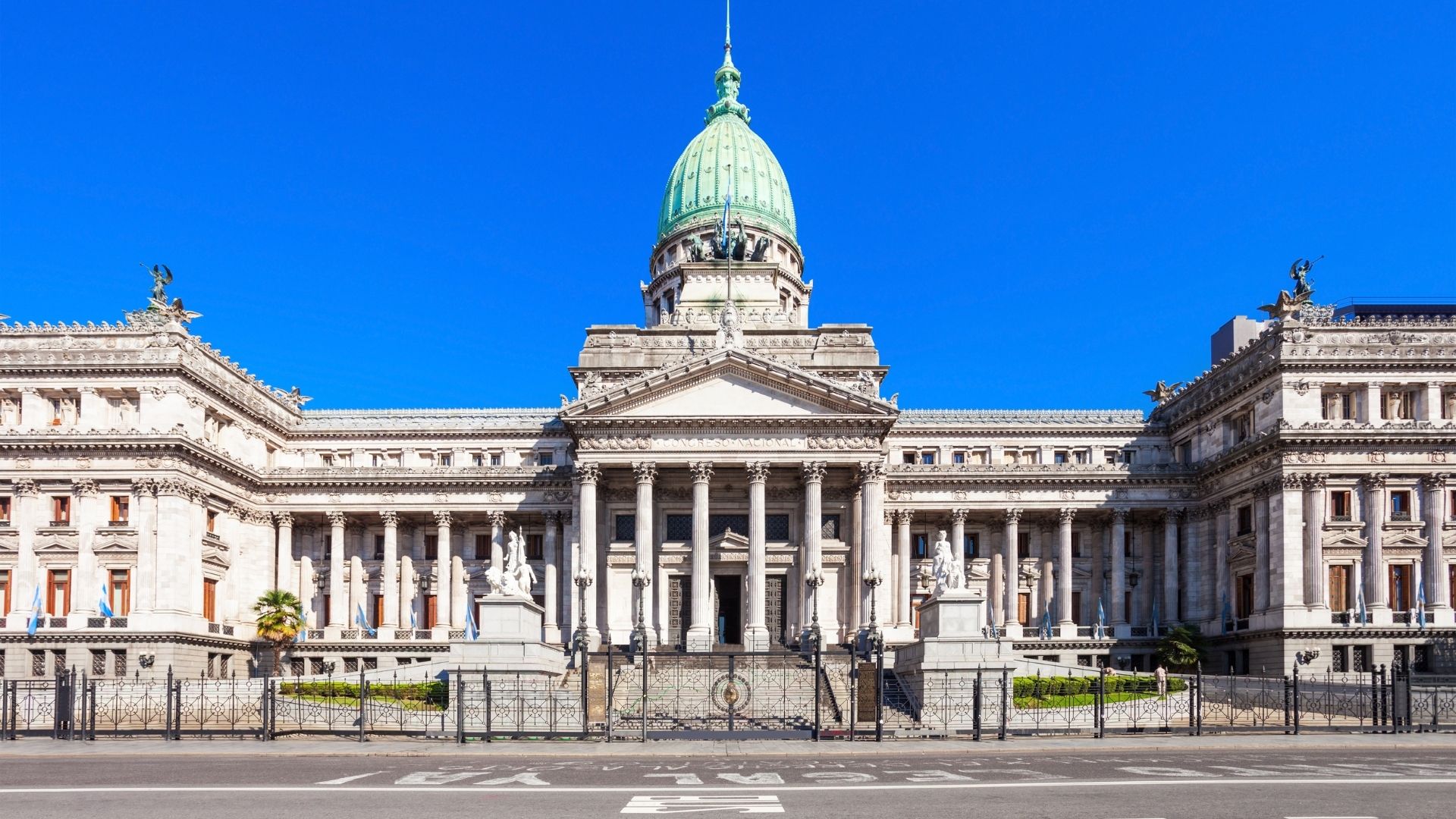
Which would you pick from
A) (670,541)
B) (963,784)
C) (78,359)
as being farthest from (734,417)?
(963,784)

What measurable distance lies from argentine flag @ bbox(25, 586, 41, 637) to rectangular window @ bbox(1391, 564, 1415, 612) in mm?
67512

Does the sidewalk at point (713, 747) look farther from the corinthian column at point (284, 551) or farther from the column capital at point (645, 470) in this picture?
the corinthian column at point (284, 551)

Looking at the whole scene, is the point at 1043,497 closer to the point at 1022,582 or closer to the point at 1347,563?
the point at 1022,582

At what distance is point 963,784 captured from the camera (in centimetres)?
2334

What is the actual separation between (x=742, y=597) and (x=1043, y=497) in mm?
19711

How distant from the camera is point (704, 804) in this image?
20328 millimetres

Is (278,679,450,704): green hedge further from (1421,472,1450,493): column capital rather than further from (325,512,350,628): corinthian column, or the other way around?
(1421,472,1450,493): column capital

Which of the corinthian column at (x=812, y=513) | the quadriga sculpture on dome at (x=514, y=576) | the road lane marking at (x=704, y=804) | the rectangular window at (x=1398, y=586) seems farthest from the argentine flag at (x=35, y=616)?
the rectangular window at (x=1398, y=586)

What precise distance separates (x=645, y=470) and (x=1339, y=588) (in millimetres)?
36038

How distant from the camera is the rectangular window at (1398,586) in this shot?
61.8 meters

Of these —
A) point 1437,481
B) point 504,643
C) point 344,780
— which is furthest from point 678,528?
point 344,780

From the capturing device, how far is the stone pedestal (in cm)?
4791

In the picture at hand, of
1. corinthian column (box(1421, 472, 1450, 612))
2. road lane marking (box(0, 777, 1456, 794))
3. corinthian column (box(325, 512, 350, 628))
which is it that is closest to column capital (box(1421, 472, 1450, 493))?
corinthian column (box(1421, 472, 1450, 612))

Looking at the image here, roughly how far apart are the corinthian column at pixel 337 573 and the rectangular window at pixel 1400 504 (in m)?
58.5
